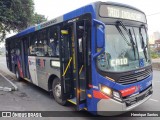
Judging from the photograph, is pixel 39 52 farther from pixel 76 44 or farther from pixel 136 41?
→ pixel 136 41

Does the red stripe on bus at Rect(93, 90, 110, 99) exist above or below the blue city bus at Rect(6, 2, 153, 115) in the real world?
below

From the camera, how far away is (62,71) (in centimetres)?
520

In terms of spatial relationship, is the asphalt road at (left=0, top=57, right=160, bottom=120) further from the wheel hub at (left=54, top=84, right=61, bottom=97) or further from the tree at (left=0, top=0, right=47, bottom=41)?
the tree at (left=0, top=0, right=47, bottom=41)

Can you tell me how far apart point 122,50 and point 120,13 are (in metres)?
0.95

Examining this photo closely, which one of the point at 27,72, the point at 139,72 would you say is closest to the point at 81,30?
the point at 139,72

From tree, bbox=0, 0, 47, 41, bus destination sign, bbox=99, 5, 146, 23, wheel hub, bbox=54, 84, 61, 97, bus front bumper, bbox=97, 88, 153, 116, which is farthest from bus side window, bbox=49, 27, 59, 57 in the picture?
tree, bbox=0, 0, 47, 41

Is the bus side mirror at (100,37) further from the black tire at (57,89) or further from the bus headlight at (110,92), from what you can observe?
the black tire at (57,89)

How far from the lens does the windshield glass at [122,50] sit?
4155 mm

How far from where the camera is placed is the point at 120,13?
4516 millimetres

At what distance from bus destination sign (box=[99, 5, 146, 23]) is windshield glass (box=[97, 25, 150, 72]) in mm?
284

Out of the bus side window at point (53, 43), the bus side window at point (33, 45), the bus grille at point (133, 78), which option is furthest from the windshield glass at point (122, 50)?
the bus side window at point (33, 45)

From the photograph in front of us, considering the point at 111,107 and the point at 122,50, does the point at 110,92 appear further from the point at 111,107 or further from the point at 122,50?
the point at 122,50

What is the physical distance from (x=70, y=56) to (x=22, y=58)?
16.3ft

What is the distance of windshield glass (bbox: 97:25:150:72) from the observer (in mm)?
4155
